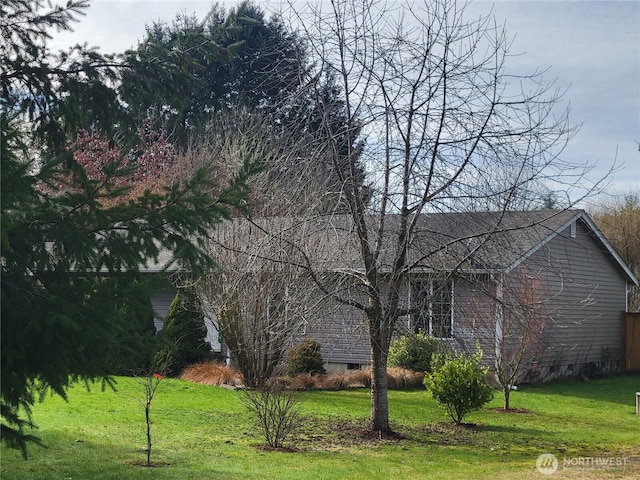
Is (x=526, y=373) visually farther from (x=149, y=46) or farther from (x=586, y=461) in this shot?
(x=149, y=46)

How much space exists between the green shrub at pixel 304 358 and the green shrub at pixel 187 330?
7.58 feet

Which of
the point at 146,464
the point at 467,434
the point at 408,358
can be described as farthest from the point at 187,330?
the point at 146,464

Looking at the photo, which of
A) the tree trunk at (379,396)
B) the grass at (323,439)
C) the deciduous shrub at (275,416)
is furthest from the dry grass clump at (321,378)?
the deciduous shrub at (275,416)

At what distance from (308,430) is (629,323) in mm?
14834

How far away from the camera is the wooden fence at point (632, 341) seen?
22.5 m

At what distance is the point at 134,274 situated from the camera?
19.1ft

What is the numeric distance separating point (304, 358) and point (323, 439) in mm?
6748

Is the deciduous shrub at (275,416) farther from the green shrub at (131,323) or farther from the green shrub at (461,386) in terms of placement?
the green shrub at (131,323)

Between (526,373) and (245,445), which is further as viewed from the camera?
(526,373)

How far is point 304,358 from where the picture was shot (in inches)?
689

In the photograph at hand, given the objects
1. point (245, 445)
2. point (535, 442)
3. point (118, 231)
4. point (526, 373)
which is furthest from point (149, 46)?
point (526, 373)

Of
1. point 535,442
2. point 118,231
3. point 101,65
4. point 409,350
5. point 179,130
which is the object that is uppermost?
point 179,130

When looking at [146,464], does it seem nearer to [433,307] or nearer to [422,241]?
[433,307]

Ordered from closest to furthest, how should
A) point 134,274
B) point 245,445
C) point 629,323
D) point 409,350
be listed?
1. point 134,274
2. point 245,445
3. point 409,350
4. point 629,323
